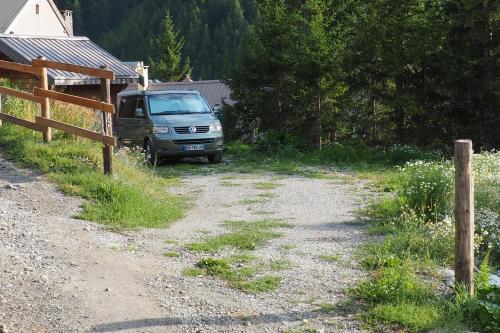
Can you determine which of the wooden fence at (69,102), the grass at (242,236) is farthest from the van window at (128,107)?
the grass at (242,236)

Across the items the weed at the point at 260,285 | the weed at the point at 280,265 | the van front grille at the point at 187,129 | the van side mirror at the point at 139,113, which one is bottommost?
the weed at the point at 260,285

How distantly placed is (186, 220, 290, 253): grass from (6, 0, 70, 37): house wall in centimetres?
4330

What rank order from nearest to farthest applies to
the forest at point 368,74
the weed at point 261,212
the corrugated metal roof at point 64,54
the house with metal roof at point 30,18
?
the weed at point 261,212
the forest at point 368,74
the corrugated metal roof at point 64,54
the house with metal roof at point 30,18

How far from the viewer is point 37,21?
54.3 meters

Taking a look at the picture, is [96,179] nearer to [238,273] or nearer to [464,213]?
[238,273]

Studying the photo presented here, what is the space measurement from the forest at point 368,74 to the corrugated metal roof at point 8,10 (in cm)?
3063

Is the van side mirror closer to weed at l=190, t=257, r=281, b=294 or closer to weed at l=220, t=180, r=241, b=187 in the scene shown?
weed at l=220, t=180, r=241, b=187

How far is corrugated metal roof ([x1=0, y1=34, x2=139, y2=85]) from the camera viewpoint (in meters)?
21.1

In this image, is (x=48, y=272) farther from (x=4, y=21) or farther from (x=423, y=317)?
(x=4, y=21)

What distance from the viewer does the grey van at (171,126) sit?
16.0 meters

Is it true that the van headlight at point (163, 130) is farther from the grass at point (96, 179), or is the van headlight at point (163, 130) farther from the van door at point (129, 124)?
the grass at point (96, 179)

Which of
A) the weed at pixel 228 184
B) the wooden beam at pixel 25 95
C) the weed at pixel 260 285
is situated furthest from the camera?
the weed at pixel 228 184

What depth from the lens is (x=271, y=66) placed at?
2150 cm

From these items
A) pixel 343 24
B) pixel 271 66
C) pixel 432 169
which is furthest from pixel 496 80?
pixel 432 169
